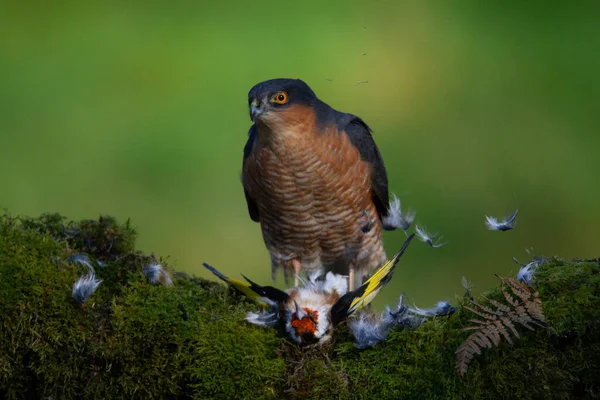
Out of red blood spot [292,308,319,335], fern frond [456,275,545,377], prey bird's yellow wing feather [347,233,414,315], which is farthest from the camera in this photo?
prey bird's yellow wing feather [347,233,414,315]

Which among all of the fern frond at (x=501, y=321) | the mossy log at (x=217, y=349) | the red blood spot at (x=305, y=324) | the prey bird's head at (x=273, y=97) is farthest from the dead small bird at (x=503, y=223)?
the prey bird's head at (x=273, y=97)

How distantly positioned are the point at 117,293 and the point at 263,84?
1271 mm

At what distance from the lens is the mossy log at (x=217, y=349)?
2453 mm

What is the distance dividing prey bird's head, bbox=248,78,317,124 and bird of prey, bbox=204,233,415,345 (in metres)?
1.03

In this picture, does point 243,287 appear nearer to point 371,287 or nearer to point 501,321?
point 371,287

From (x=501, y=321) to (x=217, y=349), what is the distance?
988 millimetres

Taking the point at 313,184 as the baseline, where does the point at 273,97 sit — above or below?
above

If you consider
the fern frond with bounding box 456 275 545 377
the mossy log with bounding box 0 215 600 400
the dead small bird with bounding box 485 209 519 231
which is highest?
the dead small bird with bounding box 485 209 519 231

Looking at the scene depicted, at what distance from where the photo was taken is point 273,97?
3807mm

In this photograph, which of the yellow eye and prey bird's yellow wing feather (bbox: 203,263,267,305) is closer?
prey bird's yellow wing feather (bbox: 203,263,267,305)

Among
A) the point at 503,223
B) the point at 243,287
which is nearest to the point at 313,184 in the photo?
the point at 243,287

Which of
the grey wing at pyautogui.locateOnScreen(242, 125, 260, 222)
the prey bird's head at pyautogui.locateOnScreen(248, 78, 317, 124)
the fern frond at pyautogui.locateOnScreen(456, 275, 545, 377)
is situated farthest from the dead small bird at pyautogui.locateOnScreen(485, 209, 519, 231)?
the grey wing at pyautogui.locateOnScreen(242, 125, 260, 222)

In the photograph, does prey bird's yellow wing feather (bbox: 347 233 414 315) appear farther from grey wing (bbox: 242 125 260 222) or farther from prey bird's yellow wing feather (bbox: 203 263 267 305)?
grey wing (bbox: 242 125 260 222)

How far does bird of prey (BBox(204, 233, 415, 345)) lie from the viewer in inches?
111
